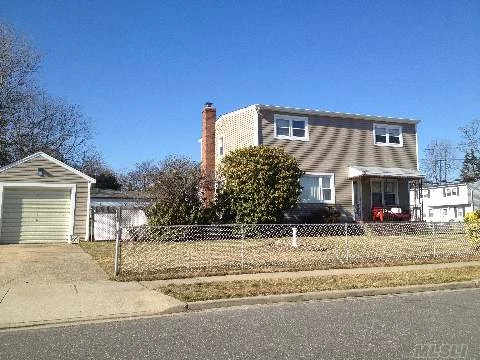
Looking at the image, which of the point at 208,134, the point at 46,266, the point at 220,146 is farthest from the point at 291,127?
the point at 46,266

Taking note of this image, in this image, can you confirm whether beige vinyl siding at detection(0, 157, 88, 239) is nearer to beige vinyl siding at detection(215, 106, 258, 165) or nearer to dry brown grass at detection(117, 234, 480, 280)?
beige vinyl siding at detection(215, 106, 258, 165)

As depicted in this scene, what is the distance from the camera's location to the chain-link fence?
11.5 m

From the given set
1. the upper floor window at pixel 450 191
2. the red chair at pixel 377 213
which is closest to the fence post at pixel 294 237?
the red chair at pixel 377 213

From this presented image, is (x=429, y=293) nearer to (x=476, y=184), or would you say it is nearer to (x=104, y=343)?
(x=104, y=343)

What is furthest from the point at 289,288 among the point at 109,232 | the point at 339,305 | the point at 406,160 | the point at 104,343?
the point at 406,160

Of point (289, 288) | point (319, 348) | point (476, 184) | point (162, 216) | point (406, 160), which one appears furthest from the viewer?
point (476, 184)

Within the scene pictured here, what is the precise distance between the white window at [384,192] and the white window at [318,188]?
2.59m

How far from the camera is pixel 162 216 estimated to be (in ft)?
62.4

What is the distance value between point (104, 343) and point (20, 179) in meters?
15.4

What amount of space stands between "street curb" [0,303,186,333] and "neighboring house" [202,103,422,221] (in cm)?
1617

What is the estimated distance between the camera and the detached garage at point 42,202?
1955 centimetres

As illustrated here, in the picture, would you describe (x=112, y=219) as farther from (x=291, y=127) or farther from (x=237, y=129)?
(x=291, y=127)

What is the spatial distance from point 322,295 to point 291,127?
16535 millimetres

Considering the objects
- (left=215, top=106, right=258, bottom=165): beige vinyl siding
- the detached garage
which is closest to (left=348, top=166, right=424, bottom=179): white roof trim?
(left=215, top=106, right=258, bottom=165): beige vinyl siding
